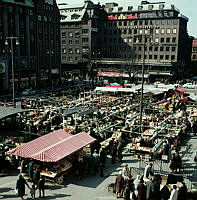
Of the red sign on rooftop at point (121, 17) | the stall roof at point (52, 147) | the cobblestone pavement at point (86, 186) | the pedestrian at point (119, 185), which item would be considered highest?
the red sign on rooftop at point (121, 17)

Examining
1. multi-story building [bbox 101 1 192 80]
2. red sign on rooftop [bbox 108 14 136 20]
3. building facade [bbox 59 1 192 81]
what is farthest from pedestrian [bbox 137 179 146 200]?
red sign on rooftop [bbox 108 14 136 20]

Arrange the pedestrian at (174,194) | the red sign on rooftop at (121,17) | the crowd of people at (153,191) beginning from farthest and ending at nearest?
the red sign on rooftop at (121,17) → the crowd of people at (153,191) → the pedestrian at (174,194)

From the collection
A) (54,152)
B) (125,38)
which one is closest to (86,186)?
(54,152)

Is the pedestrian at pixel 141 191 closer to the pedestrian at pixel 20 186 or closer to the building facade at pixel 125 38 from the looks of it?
the pedestrian at pixel 20 186

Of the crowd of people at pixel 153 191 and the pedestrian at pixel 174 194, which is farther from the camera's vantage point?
the crowd of people at pixel 153 191

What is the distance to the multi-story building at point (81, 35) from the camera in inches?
3748

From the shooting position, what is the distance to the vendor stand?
52.0 ft

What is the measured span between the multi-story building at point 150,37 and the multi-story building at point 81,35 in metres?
4.23

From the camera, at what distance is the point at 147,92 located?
4328 cm

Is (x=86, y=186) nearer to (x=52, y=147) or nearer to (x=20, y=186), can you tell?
(x=52, y=147)

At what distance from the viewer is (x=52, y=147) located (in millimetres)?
16703

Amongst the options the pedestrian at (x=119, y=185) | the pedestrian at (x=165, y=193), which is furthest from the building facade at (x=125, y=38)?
the pedestrian at (x=165, y=193)

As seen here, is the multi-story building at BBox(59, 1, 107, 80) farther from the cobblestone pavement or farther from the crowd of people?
the crowd of people

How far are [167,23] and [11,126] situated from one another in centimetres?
7571
